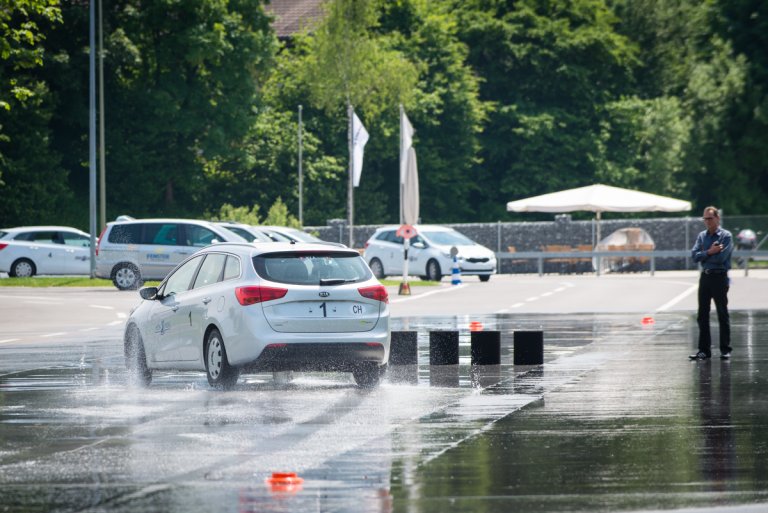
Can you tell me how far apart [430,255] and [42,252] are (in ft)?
38.1

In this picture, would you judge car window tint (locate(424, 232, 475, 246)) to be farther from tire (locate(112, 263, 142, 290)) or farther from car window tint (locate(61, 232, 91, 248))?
car window tint (locate(61, 232, 91, 248))

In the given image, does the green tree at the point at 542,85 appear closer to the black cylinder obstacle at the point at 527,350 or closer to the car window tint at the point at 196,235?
the car window tint at the point at 196,235

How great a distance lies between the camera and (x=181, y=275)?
18.5m

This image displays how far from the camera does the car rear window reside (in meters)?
15.8

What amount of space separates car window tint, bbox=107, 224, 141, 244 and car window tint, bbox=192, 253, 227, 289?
22668mm

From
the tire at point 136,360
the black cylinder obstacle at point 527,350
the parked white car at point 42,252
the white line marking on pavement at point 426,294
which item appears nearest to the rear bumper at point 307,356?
the tire at point 136,360

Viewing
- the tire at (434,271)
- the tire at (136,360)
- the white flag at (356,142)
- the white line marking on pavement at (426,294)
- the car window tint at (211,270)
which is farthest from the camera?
the white flag at (356,142)

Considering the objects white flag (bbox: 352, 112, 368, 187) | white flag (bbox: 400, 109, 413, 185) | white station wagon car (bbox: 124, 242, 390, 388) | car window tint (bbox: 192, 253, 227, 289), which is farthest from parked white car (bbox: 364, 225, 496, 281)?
white station wagon car (bbox: 124, 242, 390, 388)

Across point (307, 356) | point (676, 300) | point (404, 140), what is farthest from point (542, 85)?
point (307, 356)

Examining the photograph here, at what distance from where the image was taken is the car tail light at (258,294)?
15539 millimetres

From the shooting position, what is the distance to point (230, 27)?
214 feet

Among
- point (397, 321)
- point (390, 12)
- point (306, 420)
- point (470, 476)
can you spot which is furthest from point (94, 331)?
point (390, 12)

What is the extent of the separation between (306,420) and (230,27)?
53697 mm

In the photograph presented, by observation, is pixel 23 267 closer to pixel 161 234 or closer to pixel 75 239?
pixel 75 239
